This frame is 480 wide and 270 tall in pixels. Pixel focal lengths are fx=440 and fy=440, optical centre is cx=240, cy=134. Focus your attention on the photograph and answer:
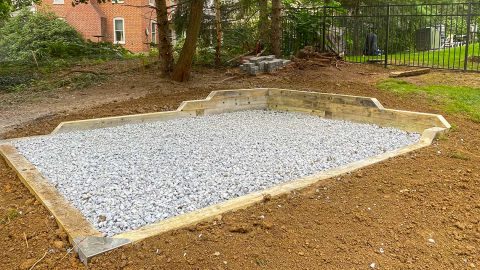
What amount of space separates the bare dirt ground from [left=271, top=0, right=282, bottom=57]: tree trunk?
330 inches

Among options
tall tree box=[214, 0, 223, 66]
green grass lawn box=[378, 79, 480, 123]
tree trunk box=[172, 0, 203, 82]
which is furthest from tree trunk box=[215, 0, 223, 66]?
green grass lawn box=[378, 79, 480, 123]

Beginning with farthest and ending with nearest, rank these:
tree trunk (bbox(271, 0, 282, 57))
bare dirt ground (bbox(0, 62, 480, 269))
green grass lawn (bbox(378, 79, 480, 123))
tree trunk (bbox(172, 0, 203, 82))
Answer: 1. tree trunk (bbox(271, 0, 282, 57))
2. tree trunk (bbox(172, 0, 203, 82))
3. green grass lawn (bbox(378, 79, 480, 123))
4. bare dirt ground (bbox(0, 62, 480, 269))

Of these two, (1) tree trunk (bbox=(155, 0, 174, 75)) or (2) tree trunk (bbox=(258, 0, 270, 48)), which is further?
(2) tree trunk (bbox=(258, 0, 270, 48))

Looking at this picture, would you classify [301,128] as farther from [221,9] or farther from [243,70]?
[221,9]

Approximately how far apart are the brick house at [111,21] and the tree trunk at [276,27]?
18.3 m

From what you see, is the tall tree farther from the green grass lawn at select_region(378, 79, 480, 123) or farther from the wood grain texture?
the wood grain texture

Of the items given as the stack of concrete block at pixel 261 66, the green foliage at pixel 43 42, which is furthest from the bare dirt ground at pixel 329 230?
the green foliage at pixel 43 42

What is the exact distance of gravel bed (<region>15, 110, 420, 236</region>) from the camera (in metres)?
3.82

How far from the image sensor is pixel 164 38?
1043 cm

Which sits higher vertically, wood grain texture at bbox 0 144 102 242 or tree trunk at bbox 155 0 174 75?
tree trunk at bbox 155 0 174 75

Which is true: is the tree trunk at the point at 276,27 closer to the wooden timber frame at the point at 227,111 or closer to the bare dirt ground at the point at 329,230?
the wooden timber frame at the point at 227,111

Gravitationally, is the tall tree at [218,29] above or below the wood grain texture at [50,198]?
above

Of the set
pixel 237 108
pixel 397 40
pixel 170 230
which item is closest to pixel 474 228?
pixel 170 230

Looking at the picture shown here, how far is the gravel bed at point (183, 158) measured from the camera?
3822mm
